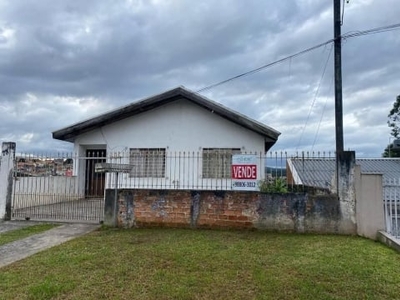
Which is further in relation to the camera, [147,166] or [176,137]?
[176,137]

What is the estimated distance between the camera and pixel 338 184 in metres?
7.62

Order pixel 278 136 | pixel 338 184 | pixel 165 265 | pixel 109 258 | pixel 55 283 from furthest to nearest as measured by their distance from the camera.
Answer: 1. pixel 278 136
2. pixel 338 184
3. pixel 109 258
4. pixel 165 265
5. pixel 55 283

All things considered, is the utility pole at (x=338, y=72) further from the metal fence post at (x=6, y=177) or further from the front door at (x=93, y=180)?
the metal fence post at (x=6, y=177)

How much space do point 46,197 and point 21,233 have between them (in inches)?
95.9

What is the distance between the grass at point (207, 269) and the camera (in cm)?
402

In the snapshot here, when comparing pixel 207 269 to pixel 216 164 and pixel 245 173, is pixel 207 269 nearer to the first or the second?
pixel 245 173

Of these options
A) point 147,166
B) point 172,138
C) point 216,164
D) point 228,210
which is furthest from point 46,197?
point 216,164

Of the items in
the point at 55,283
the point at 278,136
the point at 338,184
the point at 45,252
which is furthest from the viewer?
the point at 278,136

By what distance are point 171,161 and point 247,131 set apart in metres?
3.13

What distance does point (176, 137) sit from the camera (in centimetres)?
1353

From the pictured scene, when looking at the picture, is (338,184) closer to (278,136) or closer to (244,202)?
(244,202)

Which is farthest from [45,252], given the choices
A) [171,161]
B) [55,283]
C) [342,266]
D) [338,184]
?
[171,161]

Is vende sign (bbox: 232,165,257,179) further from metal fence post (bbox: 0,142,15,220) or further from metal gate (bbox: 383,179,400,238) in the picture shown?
metal fence post (bbox: 0,142,15,220)

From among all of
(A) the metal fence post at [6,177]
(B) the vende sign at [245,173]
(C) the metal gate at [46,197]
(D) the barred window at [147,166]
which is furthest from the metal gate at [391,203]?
(A) the metal fence post at [6,177]
